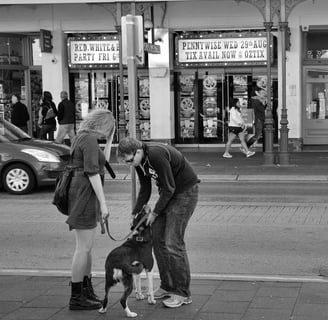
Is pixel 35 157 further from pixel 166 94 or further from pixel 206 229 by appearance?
pixel 166 94

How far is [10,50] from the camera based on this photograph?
972 inches

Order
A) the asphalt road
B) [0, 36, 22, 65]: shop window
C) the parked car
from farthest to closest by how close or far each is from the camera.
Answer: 1. [0, 36, 22, 65]: shop window
2. the parked car
3. the asphalt road

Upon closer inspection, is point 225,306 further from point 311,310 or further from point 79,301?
point 79,301

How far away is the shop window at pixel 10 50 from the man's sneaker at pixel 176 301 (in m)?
19.7

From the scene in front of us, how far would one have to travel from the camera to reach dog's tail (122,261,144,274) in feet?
19.0

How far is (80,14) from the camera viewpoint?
23031 millimetres

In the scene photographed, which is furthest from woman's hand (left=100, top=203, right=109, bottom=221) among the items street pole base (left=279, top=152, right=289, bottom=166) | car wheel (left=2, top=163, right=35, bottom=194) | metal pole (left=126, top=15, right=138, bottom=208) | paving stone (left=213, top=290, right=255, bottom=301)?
street pole base (left=279, top=152, right=289, bottom=166)

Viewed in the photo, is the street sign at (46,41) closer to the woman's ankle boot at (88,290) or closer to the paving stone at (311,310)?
the woman's ankle boot at (88,290)

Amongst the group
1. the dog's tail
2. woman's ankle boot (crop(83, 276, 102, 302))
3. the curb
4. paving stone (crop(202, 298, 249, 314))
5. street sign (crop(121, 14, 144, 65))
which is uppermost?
street sign (crop(121, 14, 144, 65))

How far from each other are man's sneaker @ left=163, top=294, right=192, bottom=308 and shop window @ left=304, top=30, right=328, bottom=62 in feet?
58.1

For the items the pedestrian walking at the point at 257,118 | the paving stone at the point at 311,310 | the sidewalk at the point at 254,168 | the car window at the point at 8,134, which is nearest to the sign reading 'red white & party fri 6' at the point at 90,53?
the sidewalk at the point at 254,168

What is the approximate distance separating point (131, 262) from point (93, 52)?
59.6 feet

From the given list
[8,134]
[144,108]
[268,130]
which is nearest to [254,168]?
[268,130]

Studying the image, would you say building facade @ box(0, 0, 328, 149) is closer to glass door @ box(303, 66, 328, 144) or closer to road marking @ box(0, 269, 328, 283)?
glass door @ box(303, 66, 328, 144)
